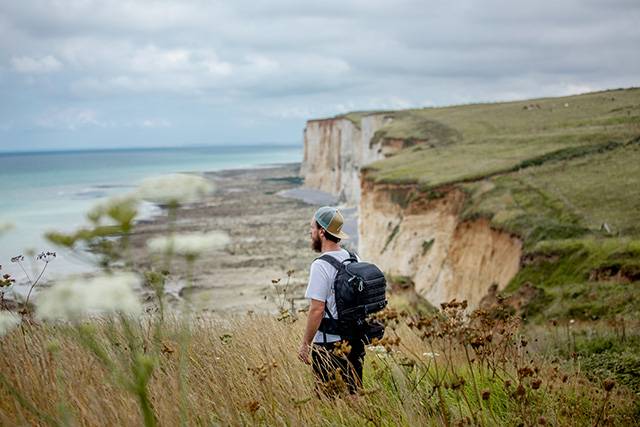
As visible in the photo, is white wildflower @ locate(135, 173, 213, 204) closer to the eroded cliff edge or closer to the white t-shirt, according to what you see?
the white t-shirt

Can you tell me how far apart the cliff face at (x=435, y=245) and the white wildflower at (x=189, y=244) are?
17095 mm

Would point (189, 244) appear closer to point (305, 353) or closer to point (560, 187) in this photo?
point (305, 353)

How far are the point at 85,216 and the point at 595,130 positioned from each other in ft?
119

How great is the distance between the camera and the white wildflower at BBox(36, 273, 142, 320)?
236cm

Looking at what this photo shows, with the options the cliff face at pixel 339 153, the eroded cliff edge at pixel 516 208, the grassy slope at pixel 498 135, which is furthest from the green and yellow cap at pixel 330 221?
the cliff face at pixel 339 153

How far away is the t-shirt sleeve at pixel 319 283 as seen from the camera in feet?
15.9

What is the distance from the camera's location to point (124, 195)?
2.43 metres

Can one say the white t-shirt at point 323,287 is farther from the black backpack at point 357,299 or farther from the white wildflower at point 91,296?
the white wildflower at point 91,296

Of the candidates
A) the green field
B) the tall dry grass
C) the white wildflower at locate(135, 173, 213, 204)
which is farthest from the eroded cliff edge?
the white wildflower at locate(135, 173, 213, 204)

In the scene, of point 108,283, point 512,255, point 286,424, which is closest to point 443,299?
point 512,255

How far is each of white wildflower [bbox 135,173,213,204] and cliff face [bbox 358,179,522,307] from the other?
56.7 feet

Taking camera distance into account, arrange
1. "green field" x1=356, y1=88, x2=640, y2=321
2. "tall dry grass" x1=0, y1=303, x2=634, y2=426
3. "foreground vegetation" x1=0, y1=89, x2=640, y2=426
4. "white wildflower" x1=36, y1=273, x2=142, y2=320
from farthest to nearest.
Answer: "green field" x1=356, y1=88, x2=640, y2=321, "tall dry grass" x1=0, y1=303, x2=634, y2=426, "foreground vegetation" x1=0, y1=89, x2=640, y2=426, "white wildflower" x1=36, y1=273, x2=142, y2=320

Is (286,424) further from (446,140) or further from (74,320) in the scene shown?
(446,140)

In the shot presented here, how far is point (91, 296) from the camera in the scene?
2377 millimetres
